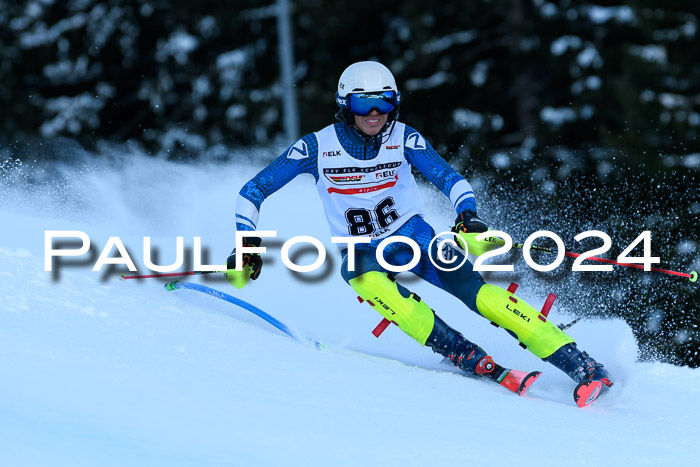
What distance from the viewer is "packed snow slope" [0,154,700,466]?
3.42 meters

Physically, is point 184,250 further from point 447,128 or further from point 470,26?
point 470,26

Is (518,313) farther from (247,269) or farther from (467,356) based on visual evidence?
(247,269)

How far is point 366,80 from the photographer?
4938 mm

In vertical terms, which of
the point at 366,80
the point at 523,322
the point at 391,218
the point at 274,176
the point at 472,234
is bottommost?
the point at 523,322

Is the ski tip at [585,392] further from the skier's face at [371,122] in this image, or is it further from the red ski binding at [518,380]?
the skier's face at [371,122]

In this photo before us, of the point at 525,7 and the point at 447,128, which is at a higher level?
the point at 525,7

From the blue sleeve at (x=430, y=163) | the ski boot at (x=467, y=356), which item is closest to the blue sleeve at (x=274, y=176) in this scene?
the blue sleeve at (x=430, y=163)

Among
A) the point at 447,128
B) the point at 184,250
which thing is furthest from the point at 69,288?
the point at 447,128

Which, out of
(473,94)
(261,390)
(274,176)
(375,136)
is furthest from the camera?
(473,94)

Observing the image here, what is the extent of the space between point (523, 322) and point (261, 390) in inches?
55.3

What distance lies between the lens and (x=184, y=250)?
8.30 m

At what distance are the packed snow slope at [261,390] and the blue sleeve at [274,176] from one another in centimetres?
55

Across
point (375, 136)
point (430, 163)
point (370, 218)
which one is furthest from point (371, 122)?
point (370, 218)

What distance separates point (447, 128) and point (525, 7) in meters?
2.56
